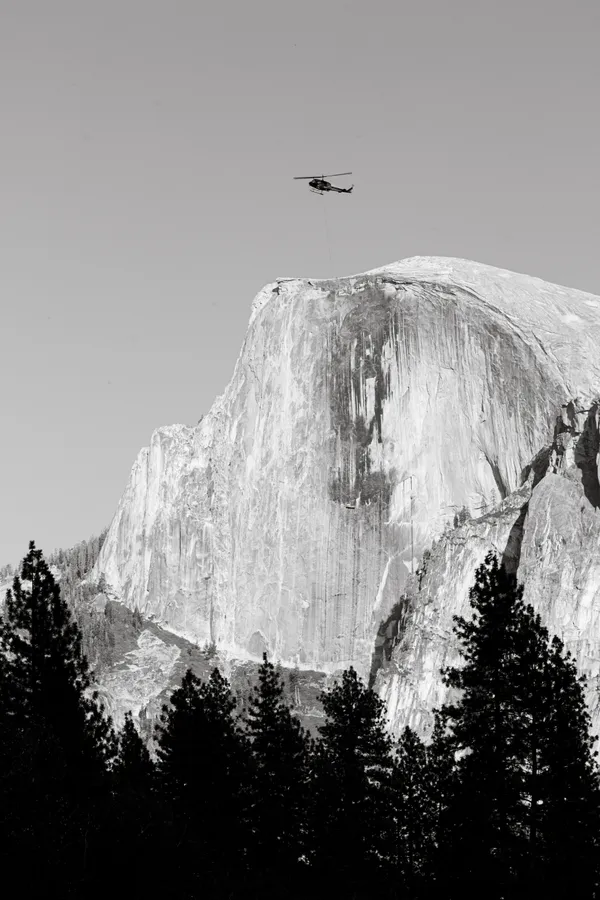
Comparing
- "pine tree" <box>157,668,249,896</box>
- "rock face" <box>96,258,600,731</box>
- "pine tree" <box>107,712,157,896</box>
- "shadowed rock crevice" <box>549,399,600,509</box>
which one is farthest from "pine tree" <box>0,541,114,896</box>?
"rock face" <box>96,258,600,731</box>

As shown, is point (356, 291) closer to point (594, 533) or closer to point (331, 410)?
point (331, 410)

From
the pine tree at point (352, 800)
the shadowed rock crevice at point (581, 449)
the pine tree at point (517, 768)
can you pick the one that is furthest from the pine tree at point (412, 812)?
the shadowed rock crevice at point (581, 449)

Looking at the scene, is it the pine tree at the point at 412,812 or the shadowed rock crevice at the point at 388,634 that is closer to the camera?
the pine tree at the point at 412,812

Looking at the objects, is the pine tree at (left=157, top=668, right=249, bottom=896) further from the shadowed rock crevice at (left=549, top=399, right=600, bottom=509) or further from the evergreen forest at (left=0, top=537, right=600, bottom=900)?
the shadowed rock crevice at (left=549, top=399, right=600, bottom=509)

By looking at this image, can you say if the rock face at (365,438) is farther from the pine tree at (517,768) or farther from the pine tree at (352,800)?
the pine tree at (517,768)

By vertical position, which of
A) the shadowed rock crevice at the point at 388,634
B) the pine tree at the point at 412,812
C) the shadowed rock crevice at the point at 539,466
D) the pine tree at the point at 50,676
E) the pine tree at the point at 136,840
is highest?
the shadowed rock crevice at the point at 539,466

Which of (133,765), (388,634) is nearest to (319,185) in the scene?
(133,765)

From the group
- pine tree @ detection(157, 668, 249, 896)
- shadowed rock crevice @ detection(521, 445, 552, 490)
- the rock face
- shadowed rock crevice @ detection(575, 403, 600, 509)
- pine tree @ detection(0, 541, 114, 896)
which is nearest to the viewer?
pine tree @ detection(0, 541, 114, 896)
